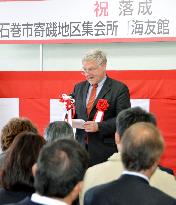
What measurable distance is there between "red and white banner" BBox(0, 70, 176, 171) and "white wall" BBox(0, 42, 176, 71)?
0.71ft

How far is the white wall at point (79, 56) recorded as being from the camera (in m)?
4.45

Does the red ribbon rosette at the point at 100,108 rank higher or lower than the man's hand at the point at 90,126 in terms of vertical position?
higher

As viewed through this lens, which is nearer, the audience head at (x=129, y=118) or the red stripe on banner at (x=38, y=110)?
the audience head at (x=129, y=118)

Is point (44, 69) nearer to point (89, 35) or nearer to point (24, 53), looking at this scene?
point (24, 53)

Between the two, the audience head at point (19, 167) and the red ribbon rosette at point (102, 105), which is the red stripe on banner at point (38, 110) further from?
the audience head at point (19, 167)

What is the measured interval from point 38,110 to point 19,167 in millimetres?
2896

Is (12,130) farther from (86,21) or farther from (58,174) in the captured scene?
(86,21)

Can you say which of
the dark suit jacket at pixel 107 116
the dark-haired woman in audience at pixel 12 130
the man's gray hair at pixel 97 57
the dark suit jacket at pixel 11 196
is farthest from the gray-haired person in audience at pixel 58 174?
the man's gray hair at pixel 97 57

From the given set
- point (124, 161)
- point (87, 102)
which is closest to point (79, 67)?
point (87, 102)

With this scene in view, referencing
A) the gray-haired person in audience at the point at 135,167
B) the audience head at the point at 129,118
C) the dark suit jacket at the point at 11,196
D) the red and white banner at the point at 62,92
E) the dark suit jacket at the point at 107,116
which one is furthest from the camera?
the red and white banner at the point at 62,92

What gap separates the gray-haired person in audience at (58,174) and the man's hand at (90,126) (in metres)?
1.73

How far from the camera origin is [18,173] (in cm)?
172

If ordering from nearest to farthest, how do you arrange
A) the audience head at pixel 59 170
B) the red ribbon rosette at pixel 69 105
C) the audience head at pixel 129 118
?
the audience head at pixel 59 170 → the audience head at pixel 129 118 → the red ribbon rosette at pixel 69 105

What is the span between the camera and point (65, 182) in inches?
51.8
